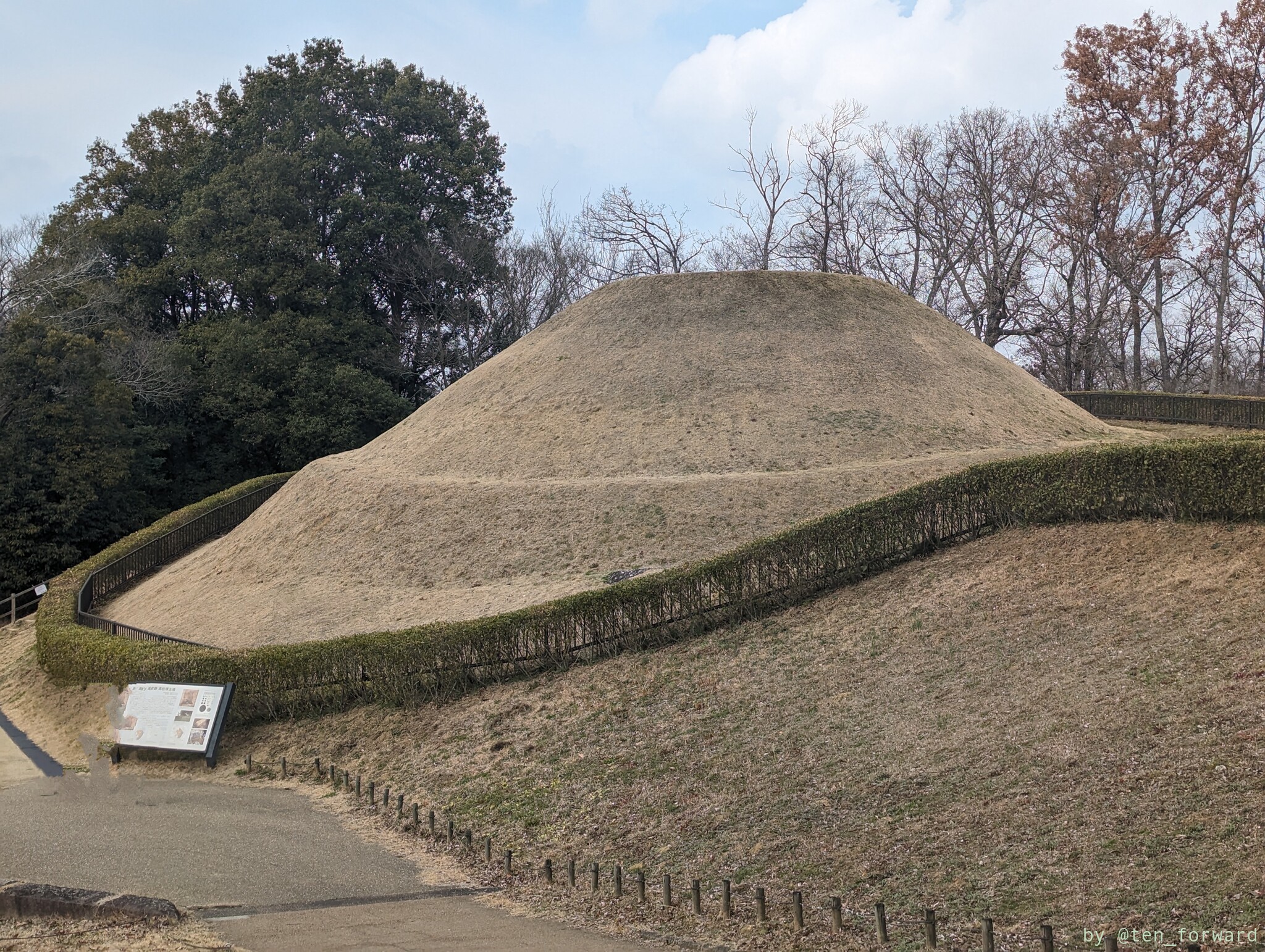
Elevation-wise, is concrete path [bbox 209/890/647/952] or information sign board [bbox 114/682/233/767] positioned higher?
information sign board [bbox 114/682/233/767]

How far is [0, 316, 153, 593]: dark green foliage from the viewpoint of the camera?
107 ft

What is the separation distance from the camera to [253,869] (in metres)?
11.2

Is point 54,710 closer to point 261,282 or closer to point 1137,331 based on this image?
point 261,282

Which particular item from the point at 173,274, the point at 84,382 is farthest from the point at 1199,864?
the point at 173,274

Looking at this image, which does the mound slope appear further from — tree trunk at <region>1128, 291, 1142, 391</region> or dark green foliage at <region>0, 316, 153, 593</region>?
tree trunk at <region>1128, 291, 1142, 391</region>

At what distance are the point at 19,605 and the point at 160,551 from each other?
503 cm

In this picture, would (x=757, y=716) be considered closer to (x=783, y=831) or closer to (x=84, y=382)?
(x=783, y=831)

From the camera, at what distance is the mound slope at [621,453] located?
22594 mm

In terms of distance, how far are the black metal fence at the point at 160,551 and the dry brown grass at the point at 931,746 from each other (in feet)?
40.8

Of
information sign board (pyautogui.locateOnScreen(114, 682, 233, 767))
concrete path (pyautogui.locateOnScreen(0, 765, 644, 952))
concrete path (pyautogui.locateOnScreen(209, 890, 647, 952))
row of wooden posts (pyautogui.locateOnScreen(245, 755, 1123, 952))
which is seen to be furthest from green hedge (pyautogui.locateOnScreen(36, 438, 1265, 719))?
concrete path (pyautogui.locateOnScreen(209, 890, 647, 952))

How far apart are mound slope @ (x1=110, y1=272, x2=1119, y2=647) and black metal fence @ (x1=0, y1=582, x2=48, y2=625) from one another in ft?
15.9

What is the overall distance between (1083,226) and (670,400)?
2278 cm

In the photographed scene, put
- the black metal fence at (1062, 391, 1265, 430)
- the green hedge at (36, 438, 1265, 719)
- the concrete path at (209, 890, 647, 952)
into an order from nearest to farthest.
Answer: the concrete path at (209, 890, 647, 952) < the green hedge at (36, 438, 1265, 719) < the black metal fence at (1062, 391, 1265, 430)

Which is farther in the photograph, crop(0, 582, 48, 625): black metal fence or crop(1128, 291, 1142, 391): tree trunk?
crop(1128, 291, 1142, 391): tree trunk
